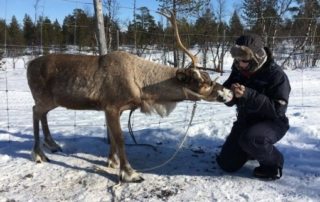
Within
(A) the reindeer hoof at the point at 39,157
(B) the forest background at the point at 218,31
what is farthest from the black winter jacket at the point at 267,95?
(B) the forest background at the point at 218,31

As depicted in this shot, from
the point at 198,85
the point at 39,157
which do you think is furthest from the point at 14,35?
the point at 198,85

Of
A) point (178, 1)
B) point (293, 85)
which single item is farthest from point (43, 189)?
point (178, 1)

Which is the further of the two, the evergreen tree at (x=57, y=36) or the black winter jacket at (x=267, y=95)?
the evergreen tree at (x=57, y=36)

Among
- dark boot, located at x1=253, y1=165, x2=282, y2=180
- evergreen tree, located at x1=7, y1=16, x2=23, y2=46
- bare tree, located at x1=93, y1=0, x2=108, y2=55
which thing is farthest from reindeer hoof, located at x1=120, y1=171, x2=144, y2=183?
evergreen tree, located at x1=7, y1=16, x2=23, y2=46

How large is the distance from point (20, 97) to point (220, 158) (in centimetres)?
840

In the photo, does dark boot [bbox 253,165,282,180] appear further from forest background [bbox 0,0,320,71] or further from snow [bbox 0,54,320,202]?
forest background [bbox 0,0,320,71]

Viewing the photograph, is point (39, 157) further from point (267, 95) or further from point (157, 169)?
point (267, 95)

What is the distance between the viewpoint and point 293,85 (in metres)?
13.8

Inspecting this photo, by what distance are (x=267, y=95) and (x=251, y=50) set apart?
1.67 ft

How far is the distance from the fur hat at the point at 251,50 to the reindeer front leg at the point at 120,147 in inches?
59.2

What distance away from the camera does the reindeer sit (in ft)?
16.1

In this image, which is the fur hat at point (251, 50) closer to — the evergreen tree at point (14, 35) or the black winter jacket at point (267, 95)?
the black winter jacket at point (267, 95)

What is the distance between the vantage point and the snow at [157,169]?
14.6 ft

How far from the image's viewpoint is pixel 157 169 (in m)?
5.20
